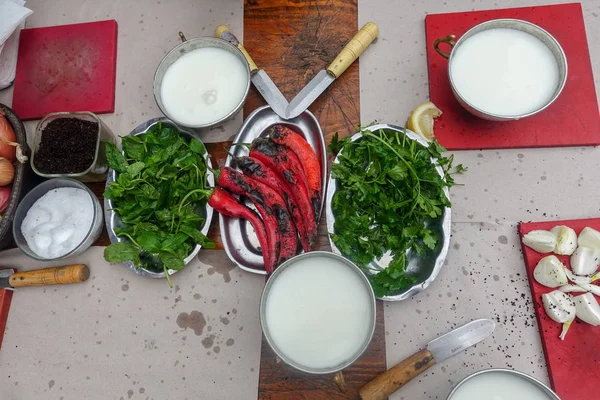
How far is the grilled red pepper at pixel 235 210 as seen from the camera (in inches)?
50.2

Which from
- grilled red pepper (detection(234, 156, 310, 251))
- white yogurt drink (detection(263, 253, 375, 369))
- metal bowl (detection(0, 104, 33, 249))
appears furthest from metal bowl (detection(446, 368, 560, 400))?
metal bowl (detection(0, 104, 33, 249))

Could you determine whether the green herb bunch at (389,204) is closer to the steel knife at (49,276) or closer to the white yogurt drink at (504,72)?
the white yogurt drink at (504,72)

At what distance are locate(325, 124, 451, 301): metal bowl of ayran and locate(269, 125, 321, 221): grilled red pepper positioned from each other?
0.04 meters

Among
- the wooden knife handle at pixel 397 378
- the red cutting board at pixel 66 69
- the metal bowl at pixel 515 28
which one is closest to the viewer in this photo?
the wooden knife handle at pixel 397 378

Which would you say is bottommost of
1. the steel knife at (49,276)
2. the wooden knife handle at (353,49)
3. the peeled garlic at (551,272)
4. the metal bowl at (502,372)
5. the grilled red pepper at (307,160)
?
the steel knife at (49,276)

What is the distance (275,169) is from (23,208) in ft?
2.89

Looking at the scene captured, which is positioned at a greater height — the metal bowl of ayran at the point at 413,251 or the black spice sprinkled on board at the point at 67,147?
the black spice sprinkled on board at the point at 67,147

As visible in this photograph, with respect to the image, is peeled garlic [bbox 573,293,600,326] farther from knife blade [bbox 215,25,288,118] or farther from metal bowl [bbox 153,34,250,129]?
metal bowl [bbox 153,34,250,129]

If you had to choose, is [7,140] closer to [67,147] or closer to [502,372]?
[67,147]

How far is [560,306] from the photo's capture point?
1146 millimetres

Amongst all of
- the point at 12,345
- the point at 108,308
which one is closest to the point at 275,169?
the point at 108,308

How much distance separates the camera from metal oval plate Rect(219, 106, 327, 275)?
1.31 m

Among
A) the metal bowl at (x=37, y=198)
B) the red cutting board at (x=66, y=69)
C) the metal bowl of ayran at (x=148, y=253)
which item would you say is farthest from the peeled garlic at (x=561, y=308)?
the red cutting board at (x=66, y=69)

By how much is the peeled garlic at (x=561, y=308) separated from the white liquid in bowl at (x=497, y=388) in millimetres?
254
